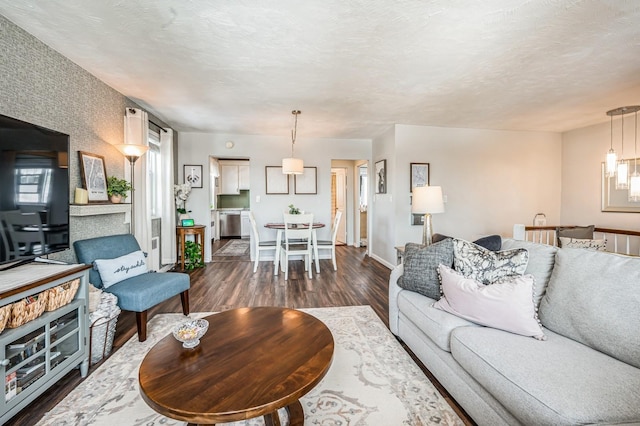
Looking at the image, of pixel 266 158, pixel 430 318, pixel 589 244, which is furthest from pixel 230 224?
pixel 589 244

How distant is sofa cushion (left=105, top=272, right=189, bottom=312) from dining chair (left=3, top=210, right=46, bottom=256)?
602 millimetres

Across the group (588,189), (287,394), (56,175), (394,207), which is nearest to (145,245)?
(56,175)

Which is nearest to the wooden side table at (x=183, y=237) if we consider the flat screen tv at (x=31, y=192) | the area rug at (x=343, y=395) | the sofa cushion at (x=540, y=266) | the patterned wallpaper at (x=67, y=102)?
the patterned wallpaper at (x=67, y=102)

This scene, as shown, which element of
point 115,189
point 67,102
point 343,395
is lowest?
point 343,395

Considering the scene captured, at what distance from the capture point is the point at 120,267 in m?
2.38

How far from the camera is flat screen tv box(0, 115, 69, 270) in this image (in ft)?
5.34

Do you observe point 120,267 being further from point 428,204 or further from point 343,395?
point 428,204

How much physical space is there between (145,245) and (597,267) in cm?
417

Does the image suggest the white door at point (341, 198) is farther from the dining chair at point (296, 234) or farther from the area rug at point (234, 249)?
the dining chair at point (296, 234)

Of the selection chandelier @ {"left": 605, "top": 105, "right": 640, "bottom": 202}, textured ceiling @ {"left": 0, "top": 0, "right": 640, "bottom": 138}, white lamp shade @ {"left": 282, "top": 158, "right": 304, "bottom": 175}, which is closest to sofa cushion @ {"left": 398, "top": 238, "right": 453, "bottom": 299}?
textured ceiling @ {"left": 0, "top": 0, "right": 640, "bottom": 138}

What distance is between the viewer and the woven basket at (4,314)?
1321 mm

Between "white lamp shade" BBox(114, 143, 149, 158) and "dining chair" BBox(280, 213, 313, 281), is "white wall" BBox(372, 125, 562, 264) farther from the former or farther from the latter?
"white lamp shade" BBox(114, 143, 149, 158)

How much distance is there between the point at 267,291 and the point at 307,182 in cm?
264

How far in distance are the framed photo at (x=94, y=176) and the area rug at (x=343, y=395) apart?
4.82ft
